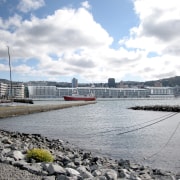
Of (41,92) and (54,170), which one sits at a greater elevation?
(41,92)

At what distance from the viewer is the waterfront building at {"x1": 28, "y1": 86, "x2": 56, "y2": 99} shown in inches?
7141

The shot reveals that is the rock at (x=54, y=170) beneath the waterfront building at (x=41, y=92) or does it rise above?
beneath

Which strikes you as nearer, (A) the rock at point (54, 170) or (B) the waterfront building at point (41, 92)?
(A) the rock at point (54, 170)

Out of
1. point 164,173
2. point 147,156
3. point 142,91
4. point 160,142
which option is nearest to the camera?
point 164,173

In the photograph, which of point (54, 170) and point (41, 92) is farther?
point (41, 92)

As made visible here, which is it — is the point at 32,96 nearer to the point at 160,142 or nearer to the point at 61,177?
the point at 160,142

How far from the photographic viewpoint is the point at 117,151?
54.7 feet

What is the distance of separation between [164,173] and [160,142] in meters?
9.10

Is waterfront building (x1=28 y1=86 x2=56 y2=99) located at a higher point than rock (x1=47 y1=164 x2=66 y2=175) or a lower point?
higher

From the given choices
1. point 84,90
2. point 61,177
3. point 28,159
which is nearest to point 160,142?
point 28,159

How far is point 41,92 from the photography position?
184m

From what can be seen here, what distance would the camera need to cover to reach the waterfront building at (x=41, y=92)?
→ 181375 millimetres

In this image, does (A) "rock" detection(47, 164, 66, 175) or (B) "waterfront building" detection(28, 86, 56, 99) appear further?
(B) "waterfront building" detection(28, 86, 56, 99)

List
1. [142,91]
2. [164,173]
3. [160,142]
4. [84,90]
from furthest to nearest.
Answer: [142,91] → [84,90] → [160,142] → [164,173]
